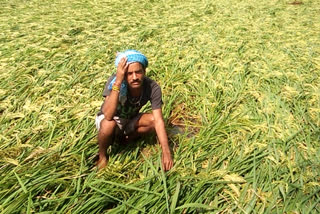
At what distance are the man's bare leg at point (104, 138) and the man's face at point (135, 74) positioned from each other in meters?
0.33

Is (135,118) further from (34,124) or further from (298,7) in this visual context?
(298,7)

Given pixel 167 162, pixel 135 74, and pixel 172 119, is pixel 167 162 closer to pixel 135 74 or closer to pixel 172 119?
pixel 135 74

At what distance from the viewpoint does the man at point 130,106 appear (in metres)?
1.91

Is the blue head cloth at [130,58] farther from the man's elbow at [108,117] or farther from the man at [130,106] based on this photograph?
the man's elbow at [108,117]

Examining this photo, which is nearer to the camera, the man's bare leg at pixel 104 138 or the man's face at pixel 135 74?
the man's face at pixel 135 74

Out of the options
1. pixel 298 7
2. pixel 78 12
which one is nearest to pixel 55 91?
pixel 78 12

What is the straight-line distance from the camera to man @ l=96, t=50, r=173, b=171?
1909mm

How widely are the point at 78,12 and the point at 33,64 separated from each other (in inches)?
121

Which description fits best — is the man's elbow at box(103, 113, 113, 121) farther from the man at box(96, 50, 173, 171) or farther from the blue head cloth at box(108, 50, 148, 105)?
the blue head cloth at box(108, 50, 148, 105)

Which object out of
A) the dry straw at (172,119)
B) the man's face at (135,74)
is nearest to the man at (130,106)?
the man's face at (135,74)

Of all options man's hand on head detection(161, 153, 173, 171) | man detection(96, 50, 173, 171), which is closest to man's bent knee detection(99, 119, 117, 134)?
man detection(96, 50, 173, 171)

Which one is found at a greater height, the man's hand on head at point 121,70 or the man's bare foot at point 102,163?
the man's hand on head at point 121,70

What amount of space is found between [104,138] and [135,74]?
0.55m

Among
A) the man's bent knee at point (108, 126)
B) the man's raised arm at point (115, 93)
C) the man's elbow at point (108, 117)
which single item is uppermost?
the man's raised arm at point (115, 93)
